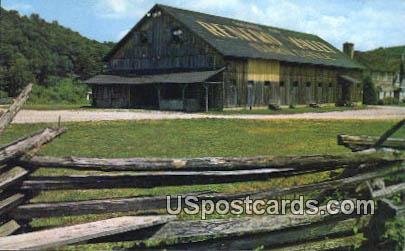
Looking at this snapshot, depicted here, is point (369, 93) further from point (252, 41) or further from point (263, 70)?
point (263, 70)

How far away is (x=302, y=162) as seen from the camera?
556 centimetres

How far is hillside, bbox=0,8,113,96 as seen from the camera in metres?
28.6

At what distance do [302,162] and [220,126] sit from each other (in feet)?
55.2

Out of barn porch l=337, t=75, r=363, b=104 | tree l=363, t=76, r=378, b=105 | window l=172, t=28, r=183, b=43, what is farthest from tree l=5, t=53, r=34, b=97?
tree l=363, t=76, r=378, b=105

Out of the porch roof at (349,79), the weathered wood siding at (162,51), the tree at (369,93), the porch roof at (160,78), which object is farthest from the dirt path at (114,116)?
the tree at (369,93)

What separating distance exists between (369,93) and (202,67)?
98.8ft

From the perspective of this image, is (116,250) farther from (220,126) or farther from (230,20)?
(230,20)

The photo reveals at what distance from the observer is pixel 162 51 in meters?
45.2

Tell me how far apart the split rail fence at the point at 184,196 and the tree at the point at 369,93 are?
61321 millimetres

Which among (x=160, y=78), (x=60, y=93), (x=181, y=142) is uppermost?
(x=160, y=78)

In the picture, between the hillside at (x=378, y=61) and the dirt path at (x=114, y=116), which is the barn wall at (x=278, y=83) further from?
the hillside at (x=378, y=61)

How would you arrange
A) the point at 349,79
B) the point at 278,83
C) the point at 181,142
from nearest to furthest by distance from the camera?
1. the point at 181,142
2. the point at 278,83
3. the point at 349,79

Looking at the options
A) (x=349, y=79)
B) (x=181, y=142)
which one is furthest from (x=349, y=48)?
(x=181, y=142)

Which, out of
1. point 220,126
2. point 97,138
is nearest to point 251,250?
point 97,138
